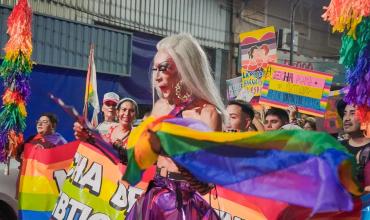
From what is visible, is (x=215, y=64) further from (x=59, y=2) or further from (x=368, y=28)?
(x=368, y=28)

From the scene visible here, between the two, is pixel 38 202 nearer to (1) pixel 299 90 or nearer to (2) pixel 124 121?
(2) pixel 124 121

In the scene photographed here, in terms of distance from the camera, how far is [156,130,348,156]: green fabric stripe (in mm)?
2414

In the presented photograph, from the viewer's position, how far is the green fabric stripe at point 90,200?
16.1ft

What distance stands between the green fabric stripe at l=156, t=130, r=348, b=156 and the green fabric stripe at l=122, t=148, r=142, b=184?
0.54 feet

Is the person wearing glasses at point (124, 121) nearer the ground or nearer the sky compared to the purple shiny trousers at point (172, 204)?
nearer the sky

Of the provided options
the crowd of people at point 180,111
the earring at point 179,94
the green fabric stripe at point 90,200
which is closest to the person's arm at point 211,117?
the crowd of people at point 180,111

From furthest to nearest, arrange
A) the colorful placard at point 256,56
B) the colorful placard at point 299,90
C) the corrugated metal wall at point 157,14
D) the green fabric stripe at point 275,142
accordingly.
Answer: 1. the corrugated metal wall at point 157,14
2. the colorful placard at point 256,56
3. the colorful placard at point 299,90
4. the green fabric stripe at point 275,142

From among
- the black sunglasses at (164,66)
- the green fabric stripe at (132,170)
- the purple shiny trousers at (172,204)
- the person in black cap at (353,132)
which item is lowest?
the purple shiny trousers at (172,204)

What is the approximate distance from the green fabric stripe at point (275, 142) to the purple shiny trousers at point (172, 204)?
1.34ft

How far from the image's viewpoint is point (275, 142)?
8.35 ft

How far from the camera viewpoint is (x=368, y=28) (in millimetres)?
3436

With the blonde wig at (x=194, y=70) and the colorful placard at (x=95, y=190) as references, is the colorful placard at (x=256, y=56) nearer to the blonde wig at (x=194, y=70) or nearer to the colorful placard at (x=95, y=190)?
the colorful placard at (x=95, y=190)

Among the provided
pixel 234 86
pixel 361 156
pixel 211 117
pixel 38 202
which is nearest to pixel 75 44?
pixel 234 86

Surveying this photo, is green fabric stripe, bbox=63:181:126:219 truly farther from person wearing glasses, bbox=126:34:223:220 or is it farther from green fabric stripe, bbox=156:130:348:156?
green fabric stripe, bbox=156:130:348:156
